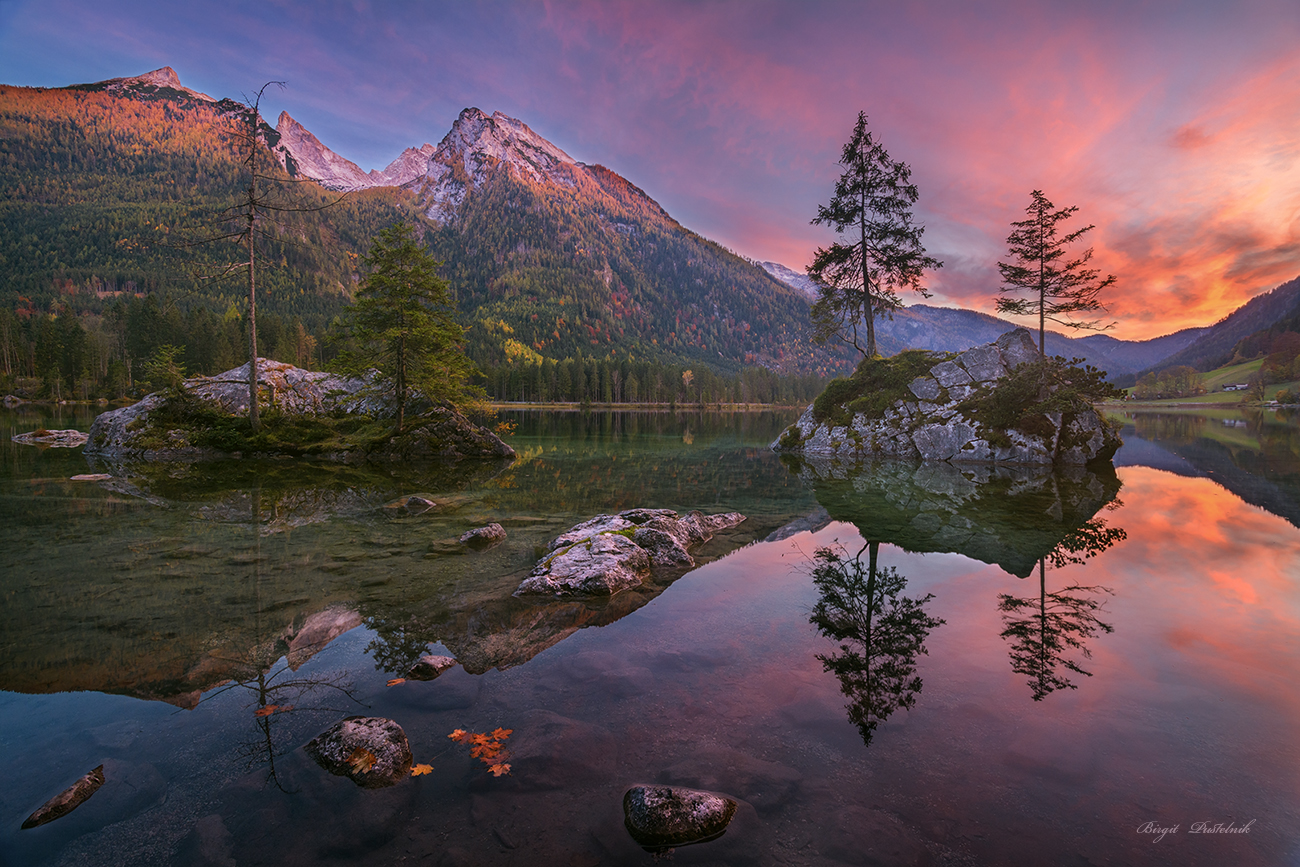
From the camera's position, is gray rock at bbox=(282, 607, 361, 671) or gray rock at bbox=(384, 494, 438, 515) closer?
gray rock at bbox=(282, 607, 361, 671)

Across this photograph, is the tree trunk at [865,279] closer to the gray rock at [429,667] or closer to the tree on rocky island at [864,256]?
the tree on rocky island at [864,256]

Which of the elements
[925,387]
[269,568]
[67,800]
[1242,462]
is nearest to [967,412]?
[925,387]

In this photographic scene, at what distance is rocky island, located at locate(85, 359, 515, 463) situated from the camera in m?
25.8

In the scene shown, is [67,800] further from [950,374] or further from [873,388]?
[873,388]

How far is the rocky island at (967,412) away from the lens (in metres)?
26.9

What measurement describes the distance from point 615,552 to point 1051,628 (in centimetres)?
711

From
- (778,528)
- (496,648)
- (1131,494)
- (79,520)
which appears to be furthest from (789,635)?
(1131,494)

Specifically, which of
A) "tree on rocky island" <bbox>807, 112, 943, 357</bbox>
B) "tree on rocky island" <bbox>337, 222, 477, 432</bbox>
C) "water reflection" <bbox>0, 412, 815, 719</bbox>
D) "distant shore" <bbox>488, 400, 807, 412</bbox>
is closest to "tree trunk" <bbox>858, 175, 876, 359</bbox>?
"tree on rocky island" <bbox>807, 112, 943, 357</bbox>

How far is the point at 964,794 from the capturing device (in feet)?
13.6

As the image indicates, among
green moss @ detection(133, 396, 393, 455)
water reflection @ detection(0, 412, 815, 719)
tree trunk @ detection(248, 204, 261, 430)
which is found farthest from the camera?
green moss @ detection(133, 396, 393, 455)

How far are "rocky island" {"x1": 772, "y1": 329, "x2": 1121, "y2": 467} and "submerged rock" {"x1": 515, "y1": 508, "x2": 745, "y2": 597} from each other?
21.2 metres

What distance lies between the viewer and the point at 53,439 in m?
32.3

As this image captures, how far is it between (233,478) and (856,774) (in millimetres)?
23179

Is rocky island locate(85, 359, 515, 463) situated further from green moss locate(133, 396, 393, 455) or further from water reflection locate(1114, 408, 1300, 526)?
water reflection locate(1114, 408, 1300, 526)
